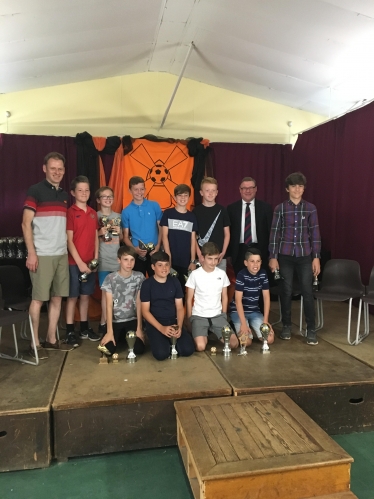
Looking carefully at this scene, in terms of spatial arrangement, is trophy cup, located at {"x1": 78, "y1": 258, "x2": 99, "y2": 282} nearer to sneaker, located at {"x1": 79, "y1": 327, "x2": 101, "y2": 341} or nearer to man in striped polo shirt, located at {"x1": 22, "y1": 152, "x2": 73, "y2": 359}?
man in striped polo shirt, located at {"x1": 22, "y1": 152, "x2": 73, "y2": 359}

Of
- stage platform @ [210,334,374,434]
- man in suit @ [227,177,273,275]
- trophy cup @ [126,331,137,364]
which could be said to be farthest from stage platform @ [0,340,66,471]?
man in suit @ [227,177,273,275]

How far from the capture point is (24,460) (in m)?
2.12

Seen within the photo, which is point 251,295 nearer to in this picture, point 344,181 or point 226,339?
point 226,339

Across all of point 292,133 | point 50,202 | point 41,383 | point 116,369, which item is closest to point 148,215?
point 50,202

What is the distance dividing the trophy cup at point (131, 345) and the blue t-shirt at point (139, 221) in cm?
108

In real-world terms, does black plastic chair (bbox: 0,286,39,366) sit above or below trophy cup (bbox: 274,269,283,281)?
below

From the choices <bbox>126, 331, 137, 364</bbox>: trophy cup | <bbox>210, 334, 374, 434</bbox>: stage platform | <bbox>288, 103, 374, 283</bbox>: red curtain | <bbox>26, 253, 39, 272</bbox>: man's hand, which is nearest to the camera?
<bbox>210, 334, 374, 434</bbox>: stage platform

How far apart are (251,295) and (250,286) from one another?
0.08m

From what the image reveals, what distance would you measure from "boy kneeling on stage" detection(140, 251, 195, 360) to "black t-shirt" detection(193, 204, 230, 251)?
0.69m

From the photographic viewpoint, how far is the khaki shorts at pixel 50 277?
121 inches

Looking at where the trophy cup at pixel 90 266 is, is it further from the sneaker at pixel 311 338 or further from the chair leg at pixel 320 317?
the chair leg at pixel 320 317

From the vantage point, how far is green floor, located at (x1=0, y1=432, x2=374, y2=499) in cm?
193

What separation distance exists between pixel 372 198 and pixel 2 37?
14.0 ft

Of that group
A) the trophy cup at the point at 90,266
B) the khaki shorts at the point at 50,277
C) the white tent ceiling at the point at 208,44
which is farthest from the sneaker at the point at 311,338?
the white tent ceiling at the point at 208,44
